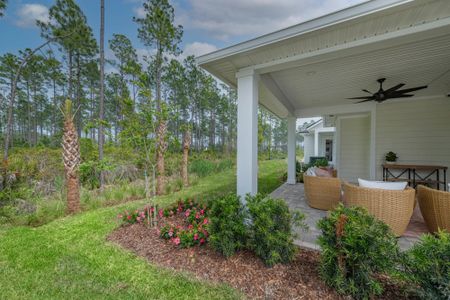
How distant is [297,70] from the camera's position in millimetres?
3963

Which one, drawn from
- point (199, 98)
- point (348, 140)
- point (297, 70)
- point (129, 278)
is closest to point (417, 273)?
point (129, 278)

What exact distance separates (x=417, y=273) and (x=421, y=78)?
4.73 metres

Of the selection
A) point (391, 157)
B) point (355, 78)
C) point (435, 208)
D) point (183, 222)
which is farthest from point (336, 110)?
point (183, 222)

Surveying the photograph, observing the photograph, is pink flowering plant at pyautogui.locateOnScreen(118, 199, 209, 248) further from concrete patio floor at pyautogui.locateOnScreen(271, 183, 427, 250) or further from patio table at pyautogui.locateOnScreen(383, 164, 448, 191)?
patio table at pyautogui.locateOnScreen(383, 164, 448, 191)

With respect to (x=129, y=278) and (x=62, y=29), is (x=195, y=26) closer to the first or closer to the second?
(x=62, y=29)

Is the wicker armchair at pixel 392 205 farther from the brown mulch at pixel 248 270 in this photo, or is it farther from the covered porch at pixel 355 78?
the brown mulch at pixel 248 270

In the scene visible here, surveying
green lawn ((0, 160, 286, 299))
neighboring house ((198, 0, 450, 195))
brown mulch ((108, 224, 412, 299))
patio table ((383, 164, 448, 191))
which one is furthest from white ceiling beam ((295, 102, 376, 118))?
green lawn ((0, 160, 286, 299))

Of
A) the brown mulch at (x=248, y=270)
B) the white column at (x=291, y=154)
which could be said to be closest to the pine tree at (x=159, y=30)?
the white column at (x=291, y=154)

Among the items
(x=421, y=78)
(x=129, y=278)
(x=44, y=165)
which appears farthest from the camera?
(x=44, y=165)

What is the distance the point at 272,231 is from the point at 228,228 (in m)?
0.52

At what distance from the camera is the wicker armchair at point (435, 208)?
103 inches

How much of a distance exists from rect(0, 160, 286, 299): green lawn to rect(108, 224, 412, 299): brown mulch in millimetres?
135

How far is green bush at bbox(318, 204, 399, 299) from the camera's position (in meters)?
1.69

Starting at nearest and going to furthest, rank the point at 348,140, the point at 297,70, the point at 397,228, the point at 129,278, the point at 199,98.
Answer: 1. the point at 129,278
2. the point at 397,228
3. the point at 297,70
4. the point at 348,140
5. the point at 199,98
